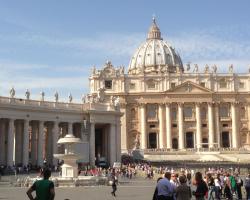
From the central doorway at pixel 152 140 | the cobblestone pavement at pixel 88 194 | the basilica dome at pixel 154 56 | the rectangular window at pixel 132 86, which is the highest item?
the basilica dome at pixel 154 56

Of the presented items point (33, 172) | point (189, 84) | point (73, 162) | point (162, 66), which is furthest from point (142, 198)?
point (162, 66)

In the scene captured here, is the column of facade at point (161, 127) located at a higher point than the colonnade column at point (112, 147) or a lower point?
higher

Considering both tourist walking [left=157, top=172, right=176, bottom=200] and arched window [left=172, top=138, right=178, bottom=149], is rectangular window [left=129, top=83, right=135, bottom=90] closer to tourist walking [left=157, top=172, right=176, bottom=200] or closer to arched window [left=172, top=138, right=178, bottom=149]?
arched window [left=172, top=138, right=178, bottom=149]

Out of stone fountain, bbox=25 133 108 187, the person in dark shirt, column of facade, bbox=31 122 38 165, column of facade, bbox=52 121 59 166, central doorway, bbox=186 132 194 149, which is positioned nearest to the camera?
the person in dark shirt

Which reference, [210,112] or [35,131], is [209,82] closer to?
[210,112]

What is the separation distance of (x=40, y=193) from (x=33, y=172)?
1737 inches

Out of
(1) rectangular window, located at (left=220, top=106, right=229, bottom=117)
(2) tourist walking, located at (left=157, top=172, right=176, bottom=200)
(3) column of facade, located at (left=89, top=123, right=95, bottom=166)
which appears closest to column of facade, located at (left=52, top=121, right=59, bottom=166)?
(3) column of facade, located at (left=89, top=123, right=95, bottom=166)

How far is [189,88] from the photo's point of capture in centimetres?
11456

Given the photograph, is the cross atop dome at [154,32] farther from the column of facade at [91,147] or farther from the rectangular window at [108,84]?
the column of facade at [91,147]

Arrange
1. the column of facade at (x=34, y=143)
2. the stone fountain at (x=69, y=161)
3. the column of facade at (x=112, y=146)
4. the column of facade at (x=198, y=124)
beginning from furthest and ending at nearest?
A: the column of facade at (x=198, y=124) < the column of facade at (x=112, y=146) < the column of facade at (x=34, y=143) < the stone fountain at (x=69, y=161)

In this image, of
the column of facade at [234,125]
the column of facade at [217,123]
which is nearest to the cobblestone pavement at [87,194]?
the column of facade at [234,125]

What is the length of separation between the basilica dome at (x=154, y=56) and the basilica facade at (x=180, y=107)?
33.8 meters

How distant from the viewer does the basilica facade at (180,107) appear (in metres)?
114

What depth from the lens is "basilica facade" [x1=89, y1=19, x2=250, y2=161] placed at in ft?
374
